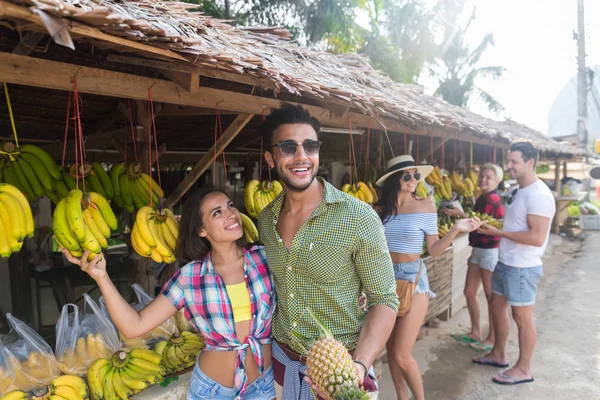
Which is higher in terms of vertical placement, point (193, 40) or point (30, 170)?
point (193, 40)

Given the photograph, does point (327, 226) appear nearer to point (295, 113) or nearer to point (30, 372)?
point (295, 113)

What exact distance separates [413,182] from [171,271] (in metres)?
2.12

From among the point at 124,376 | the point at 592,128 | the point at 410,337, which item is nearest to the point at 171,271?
the point at 124,376

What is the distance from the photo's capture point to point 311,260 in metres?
1.77

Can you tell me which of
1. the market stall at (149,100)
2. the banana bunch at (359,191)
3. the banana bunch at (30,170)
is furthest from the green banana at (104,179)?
the banana bunch at (359,191)

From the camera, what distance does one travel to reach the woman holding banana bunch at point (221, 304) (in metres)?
1.98

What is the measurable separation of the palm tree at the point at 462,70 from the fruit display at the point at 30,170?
2269 cm

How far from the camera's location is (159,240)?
2.27 m

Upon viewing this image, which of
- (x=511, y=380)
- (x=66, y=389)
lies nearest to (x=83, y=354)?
(x=66, y=389)

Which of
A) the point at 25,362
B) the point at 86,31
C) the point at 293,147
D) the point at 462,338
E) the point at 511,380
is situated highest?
the point at 86,31

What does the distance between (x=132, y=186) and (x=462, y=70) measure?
2335cm

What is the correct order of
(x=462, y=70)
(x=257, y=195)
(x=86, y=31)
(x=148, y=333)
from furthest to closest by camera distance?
1. (x=462, y=70)
2. (x=257, y=195)
3. (x=148, y=333)
4. (x=86, y=31)

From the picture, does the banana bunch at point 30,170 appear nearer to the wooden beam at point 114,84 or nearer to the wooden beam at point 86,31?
the wooden beam at point 114,84

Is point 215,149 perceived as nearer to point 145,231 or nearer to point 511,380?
point 145,231
